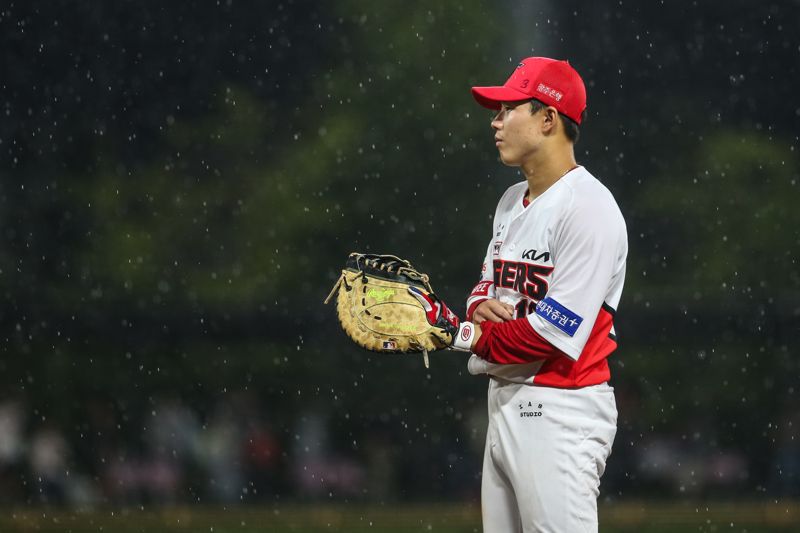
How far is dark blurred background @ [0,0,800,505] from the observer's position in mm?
8594

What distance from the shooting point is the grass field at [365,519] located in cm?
751

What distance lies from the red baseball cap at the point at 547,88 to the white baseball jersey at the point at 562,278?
0.49 feet

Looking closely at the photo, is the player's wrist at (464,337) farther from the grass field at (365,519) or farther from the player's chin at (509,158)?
the grass field at (365,519)

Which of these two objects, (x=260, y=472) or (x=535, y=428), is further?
(x=260, y=472)

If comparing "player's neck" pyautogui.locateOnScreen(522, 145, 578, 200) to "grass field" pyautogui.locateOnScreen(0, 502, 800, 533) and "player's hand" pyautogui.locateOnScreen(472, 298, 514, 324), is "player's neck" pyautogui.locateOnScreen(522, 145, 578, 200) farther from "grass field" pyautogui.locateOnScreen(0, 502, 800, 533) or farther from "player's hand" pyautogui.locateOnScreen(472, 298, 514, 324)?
"grass field" pyautogui.locateOnScreen(0, 502, 800, 533)

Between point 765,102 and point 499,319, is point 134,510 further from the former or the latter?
point 765,102

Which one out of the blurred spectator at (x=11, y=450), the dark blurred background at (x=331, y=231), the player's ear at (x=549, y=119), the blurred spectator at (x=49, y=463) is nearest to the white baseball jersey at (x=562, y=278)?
the player's ear at (x=549, y=119)

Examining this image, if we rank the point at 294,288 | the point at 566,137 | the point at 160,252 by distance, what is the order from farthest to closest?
the point at 160,252
the point at 294,288
the point at 566,137

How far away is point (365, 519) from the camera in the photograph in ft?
25.7

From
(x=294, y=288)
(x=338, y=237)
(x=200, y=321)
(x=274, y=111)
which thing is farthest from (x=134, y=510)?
(x=274, y=111)

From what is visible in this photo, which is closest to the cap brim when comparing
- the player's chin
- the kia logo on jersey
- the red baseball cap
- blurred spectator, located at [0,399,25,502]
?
the red baseball cap

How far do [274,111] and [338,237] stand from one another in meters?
1.65

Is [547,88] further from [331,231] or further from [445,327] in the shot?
[331,231]

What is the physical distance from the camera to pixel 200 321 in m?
9.32
